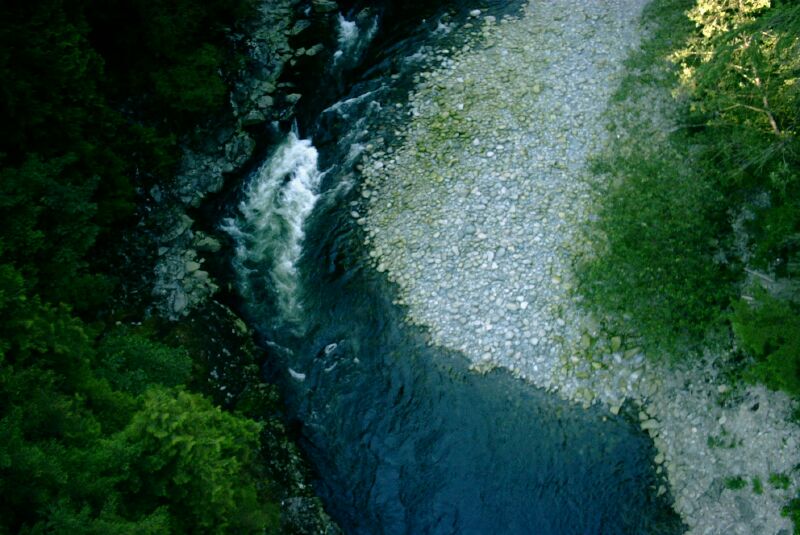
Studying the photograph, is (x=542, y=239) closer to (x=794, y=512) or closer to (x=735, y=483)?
(x=735, y=483)

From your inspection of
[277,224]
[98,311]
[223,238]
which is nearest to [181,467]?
[98,311]

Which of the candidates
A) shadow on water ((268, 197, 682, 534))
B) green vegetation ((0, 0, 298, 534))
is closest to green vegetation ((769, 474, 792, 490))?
shadow on water ((268, 197, 682, 534))

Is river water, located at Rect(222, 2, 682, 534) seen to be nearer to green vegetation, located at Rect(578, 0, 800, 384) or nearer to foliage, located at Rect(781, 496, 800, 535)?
foliage, located at Rect(781, 496, 800, 535)

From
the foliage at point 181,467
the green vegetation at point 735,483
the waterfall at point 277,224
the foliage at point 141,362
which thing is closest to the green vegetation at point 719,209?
the green vegetation at point 735,483

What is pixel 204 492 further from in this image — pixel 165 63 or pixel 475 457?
pixel 165 63

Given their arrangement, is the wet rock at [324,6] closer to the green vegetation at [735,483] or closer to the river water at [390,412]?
the river water at [390,412]

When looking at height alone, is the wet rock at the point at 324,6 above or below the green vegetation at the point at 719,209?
above
